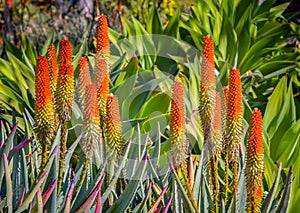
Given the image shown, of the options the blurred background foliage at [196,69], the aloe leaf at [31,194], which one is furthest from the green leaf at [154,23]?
the aloe leaf at [31,194]

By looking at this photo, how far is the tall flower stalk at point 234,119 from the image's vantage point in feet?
4.52

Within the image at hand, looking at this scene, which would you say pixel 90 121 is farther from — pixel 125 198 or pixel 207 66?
pixel 207 66

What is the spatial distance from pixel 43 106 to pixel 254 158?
0.53 m

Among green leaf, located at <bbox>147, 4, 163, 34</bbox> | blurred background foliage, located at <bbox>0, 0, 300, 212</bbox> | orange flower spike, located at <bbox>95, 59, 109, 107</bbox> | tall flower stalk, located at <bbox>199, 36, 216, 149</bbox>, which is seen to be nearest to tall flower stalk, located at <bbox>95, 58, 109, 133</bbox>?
orange flower spike, located at <bbox>95, 59, 109, 107</bbox>

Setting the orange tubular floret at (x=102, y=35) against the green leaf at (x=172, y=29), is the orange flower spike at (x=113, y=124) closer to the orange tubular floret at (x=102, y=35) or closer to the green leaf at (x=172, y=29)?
the orange tubular floret at (x=102, y=35)

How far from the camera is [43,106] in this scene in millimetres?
1456

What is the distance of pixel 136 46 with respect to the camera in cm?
370

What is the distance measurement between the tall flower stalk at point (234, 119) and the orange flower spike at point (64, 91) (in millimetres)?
398

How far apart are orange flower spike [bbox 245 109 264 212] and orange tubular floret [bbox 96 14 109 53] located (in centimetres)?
48

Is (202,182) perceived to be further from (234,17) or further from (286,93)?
(234,17)

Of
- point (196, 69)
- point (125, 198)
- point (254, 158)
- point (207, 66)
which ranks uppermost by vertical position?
point (196, 69)

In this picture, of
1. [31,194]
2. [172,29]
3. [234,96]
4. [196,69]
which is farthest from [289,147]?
[172,29]

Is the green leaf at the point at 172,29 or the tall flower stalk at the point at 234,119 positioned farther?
the green leaf at the point at 172,29

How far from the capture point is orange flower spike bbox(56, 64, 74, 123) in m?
1.48
